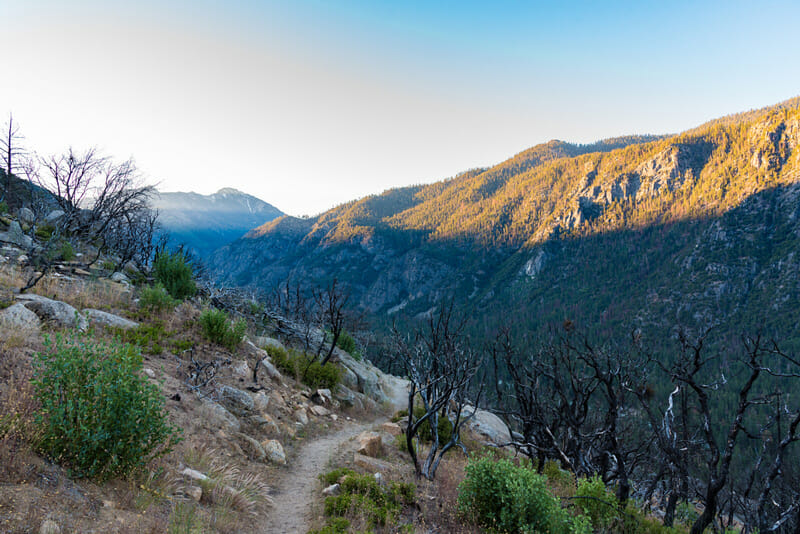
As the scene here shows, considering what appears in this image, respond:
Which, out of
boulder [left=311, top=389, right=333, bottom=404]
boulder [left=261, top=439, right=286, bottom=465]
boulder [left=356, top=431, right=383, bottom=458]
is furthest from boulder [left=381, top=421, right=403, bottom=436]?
boulder [left=261, top=439, right=286, bottom=465]

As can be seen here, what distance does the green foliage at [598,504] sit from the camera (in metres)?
6.54

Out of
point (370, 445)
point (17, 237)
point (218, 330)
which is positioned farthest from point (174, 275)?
point (370, 445)

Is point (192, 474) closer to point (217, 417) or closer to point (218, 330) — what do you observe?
point (217, 417)

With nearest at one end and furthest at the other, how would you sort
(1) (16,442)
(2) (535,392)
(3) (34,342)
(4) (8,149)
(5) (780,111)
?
(1) (16,442)
(3) (34,342)
(2) (535,392)
(4) (8,149)
(5) (780,111)

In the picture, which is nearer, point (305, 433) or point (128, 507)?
point (128, 507)

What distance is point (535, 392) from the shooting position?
11461 mm

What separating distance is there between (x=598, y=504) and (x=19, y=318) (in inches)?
430

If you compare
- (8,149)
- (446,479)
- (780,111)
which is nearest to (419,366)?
(446,479)

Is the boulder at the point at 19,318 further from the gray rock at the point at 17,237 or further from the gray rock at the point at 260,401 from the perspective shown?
the gray rock at the point at 17,237

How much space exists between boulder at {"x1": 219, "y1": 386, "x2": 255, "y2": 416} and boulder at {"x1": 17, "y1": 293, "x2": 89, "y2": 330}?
9.96ft

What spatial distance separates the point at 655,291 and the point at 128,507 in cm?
16256

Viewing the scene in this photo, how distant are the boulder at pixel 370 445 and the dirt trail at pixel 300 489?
0.63 meters

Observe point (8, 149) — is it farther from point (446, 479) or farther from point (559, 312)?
point (559, 312)

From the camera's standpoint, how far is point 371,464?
25.9 ft
